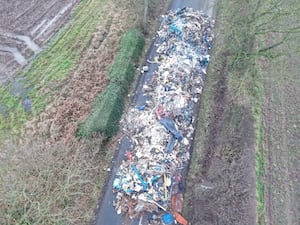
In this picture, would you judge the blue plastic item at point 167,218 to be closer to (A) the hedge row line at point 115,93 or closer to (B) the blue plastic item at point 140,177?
(B) the blue plastic item at point 140,177

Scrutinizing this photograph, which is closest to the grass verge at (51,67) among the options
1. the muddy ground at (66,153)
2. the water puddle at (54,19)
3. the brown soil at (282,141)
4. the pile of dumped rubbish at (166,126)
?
the muddy ground at (66,153)

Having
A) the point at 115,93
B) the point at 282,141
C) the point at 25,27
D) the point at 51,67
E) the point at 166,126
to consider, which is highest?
the point at 25,27

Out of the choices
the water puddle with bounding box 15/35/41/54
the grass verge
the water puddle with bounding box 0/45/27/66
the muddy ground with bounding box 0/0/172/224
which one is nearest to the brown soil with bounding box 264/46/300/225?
the muddy ground with bounding box 0/0/172/224

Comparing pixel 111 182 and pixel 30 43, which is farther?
pixel 30 43

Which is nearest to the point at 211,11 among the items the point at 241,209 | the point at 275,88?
the point at 275,88

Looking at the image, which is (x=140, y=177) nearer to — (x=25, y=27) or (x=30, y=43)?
(x=30, y=43)

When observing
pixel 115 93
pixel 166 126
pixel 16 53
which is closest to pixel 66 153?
pixel 115 93
